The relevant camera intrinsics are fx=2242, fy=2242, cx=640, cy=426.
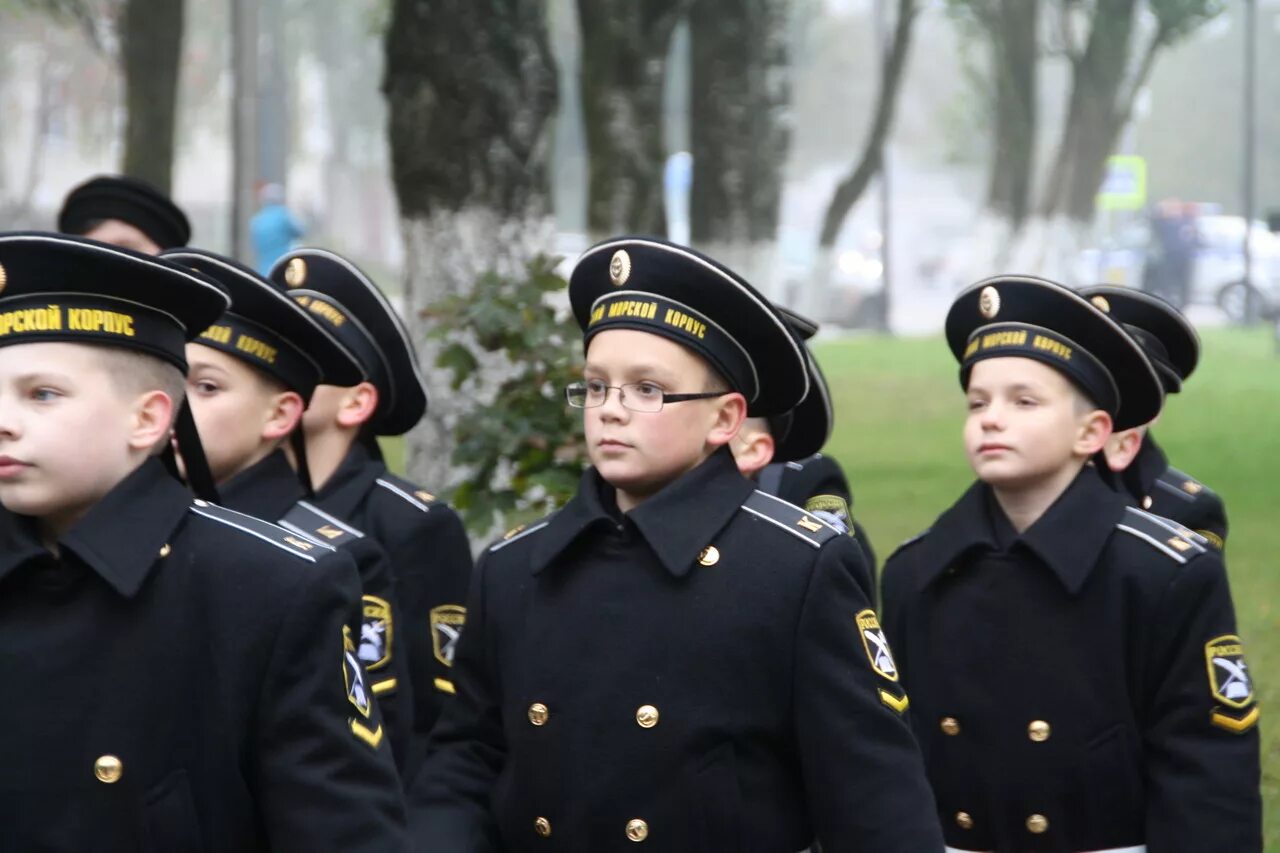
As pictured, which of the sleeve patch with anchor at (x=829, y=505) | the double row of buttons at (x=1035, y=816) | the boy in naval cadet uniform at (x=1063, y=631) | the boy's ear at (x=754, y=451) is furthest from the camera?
the sleeve patch with anchor at (x=829, y=505)

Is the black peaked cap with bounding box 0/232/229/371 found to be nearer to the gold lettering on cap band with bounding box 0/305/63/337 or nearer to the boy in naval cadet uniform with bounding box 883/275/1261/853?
the gold lettering on cap band with bounding box 0/305/63/337

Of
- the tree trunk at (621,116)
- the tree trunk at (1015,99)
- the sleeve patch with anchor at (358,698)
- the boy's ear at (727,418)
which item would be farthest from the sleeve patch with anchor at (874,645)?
the tree trunk at (1015,99)

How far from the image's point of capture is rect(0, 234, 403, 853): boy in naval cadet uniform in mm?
3221

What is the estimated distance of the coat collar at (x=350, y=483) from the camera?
5.47 meters

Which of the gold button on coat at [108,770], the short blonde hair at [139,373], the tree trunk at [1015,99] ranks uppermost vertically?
the tree trunk at [1015,99]

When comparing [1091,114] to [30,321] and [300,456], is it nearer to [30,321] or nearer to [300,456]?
[300,456]

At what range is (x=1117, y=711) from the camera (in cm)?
465

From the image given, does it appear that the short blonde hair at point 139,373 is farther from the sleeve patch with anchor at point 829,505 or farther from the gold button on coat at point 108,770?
the sleeve patch with anchor at point 829,505

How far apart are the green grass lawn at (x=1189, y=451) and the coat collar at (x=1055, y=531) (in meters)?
2.53

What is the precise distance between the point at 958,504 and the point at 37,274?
2.40 meters

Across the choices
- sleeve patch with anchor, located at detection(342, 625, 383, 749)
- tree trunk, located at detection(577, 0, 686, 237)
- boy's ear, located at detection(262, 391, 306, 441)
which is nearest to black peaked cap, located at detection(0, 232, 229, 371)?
sleeve patch with anchor, located at detection(342, 625, 383, 749)

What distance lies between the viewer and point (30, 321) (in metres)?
3.26

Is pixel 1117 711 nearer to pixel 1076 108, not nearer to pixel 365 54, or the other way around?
pixel 1076 108

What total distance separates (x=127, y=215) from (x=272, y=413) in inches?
128
